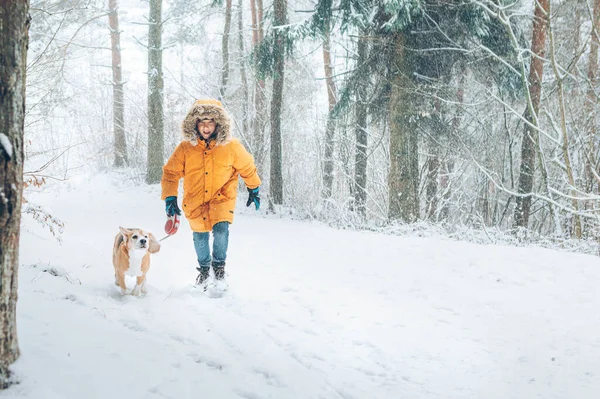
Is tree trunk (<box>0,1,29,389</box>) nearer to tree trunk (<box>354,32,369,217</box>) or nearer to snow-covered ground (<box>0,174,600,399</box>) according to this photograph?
snow-covered ground (<box>0,174,600,399</box>)

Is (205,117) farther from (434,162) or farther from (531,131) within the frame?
(531,131)

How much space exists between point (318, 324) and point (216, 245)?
1.39 meters

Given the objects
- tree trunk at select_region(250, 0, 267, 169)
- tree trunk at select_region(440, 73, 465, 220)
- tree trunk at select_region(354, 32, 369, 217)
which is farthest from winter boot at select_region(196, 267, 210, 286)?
tree trunk at select_region(250, 0, 267, 169)

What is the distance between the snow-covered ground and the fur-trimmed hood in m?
1.59

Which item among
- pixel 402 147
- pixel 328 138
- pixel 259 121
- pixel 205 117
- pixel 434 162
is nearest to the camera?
pixel 205 117

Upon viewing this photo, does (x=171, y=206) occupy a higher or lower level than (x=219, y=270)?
higher

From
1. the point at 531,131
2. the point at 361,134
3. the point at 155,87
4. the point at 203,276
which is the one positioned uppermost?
the point at 155,87

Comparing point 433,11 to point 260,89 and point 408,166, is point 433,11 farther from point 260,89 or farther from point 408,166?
point 260,89

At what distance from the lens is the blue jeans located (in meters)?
4.72

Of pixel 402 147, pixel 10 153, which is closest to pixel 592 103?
pixel 402 147

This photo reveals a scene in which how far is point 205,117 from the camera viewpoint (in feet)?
14.7

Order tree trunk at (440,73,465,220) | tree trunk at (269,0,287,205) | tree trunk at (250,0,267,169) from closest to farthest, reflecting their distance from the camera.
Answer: tree trunk at (440,73,465,220) < tree trunk at (269,0,287,205) < tree trunk at (250,0,267,169)

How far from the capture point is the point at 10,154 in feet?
6.32

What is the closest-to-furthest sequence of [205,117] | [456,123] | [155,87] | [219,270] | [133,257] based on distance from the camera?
[133,257] → [205,117] → [219,270] → [456,123] → [155,87]
